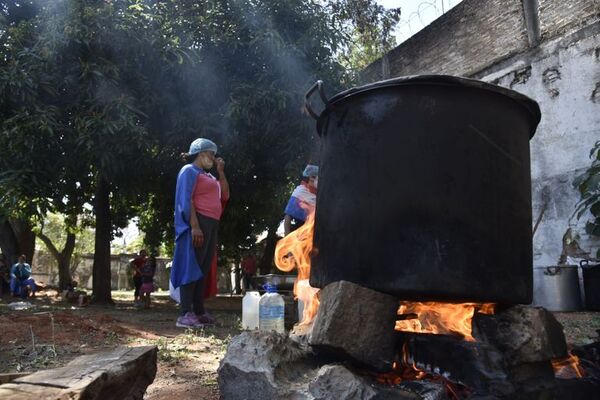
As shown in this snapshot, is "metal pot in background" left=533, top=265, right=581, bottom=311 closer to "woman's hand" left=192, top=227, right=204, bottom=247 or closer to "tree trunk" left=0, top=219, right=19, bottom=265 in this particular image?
"woman's hand" left=192, top=227, right=204, bottom=247

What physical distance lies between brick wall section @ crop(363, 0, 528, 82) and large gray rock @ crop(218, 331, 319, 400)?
7.38 metres

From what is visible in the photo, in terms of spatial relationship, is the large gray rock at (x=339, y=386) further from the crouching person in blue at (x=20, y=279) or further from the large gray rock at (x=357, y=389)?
the crouching person in blue at (x=20, y=279)

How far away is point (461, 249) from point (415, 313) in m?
0.56

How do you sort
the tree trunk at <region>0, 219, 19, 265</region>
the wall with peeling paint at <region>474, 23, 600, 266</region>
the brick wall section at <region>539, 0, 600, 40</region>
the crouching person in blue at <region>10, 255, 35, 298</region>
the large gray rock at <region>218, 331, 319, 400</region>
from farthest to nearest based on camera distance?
the tree trunk at <region>0, 219, 19, 265</region> → the crouching person in blue at <region>10, 255, 35, 298</region> → the brick wall section at <region>539, 0, 600, 40</region> → the wall with peeling paint at <region>474, 23, 600, 266</region> → the large gray rock at <region>218, 331, 319, 400</region>

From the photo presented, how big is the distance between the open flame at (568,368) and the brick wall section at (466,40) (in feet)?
22.0

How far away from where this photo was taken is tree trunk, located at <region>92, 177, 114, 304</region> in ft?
29.5

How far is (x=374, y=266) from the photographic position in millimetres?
2209

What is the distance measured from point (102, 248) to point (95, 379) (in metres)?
8.01

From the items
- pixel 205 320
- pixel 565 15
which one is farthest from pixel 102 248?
pixel 565 15

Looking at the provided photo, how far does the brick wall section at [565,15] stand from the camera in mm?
6871

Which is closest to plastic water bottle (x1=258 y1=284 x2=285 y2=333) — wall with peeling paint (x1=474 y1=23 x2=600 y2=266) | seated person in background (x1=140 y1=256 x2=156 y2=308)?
wall with peeling paint (x1=474 y1=23 x2=600 y2=266)

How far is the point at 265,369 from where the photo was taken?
203cm

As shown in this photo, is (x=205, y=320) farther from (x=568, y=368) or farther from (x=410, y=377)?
(x=568, y=368)

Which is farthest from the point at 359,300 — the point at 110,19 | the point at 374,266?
the point at 110,19
